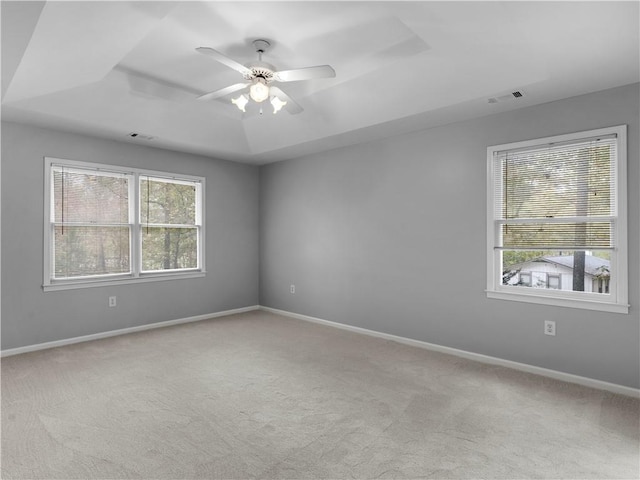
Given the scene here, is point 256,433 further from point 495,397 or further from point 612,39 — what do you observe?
point 612,39

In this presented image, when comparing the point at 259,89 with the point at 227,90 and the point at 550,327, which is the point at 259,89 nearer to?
the point at 227,90

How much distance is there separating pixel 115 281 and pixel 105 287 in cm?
13

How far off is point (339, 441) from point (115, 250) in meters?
3.80

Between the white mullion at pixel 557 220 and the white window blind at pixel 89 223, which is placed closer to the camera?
the white mullion at pixel 557 220

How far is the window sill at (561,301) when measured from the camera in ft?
10.1

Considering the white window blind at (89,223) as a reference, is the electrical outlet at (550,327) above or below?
below

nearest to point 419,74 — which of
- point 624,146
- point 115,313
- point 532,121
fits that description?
point 532,121

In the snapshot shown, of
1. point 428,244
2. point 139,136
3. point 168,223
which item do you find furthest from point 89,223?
point 428,244

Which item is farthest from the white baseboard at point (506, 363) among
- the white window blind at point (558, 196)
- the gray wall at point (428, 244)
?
the white window blind at point (558, 196)

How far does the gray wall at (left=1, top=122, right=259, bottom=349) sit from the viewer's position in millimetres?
3979

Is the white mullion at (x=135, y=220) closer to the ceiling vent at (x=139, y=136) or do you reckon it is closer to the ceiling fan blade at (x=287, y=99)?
the ceiling vent at (x=139, y=136)

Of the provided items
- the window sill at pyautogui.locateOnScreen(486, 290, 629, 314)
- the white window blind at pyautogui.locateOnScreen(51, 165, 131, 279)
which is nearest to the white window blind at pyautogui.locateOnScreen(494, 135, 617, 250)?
the window sill at pyautogui.locateOnScreen(486, 290, 629, 314)

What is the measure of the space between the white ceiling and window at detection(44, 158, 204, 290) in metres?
0.62

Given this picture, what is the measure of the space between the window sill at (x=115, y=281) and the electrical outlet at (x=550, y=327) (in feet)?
14.2
